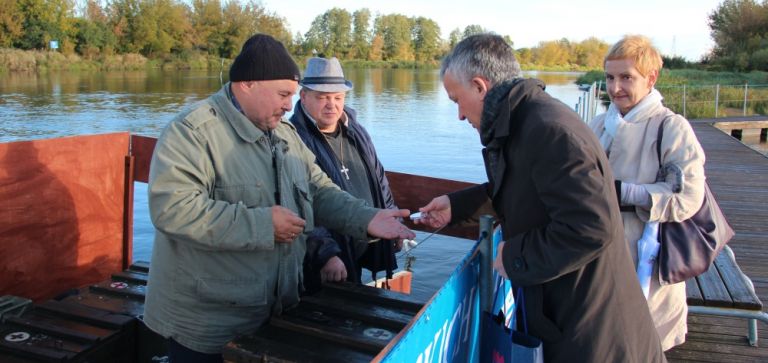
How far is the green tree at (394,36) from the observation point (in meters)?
110

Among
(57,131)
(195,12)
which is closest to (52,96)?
(57,131)

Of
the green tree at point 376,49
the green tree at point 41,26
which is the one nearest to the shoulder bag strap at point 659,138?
the green tree at point 41,26

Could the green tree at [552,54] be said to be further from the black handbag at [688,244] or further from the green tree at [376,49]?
the black handbag at [688,244]

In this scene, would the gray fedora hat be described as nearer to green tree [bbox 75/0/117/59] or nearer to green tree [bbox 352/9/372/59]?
green tree [bbox 75/0/117/59]

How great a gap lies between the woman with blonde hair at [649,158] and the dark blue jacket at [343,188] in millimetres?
1348

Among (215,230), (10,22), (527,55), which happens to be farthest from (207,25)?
(215,230)

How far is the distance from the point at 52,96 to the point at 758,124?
98.5ft

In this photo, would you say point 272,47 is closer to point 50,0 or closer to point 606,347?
point 606,347

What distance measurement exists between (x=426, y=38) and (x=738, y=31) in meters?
76.9

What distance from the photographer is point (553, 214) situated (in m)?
1.79

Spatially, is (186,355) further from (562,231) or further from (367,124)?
(367,124)

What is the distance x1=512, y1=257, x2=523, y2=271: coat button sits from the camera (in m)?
1.88

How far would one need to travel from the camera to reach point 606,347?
1.93 meters

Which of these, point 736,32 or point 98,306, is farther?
point 736,32
